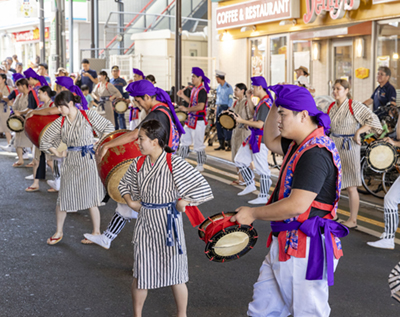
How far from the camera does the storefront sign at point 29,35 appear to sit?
129ft

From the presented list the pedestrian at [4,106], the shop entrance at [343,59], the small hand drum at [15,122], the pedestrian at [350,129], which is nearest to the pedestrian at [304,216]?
the pedestrian at [350,129]

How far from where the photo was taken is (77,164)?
6.14 m

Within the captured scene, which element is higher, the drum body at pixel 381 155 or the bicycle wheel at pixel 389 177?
the drum body at pixel 381 155

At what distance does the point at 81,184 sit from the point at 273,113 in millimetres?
3258

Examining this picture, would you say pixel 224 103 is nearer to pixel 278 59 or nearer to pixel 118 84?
pixel 278 59

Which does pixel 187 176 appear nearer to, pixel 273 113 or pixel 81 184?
pixel 273 113

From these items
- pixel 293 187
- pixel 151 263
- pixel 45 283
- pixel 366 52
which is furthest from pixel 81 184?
pixel 366 52

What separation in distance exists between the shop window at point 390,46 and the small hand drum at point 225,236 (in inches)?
395

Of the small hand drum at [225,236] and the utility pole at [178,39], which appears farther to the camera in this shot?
the utility pole at [178,39]

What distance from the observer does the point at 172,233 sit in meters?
3.84

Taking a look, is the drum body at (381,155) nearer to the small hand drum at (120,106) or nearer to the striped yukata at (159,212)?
the striped yukata at (159,212)

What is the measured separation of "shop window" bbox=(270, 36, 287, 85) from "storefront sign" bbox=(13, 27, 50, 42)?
2675 centimetres

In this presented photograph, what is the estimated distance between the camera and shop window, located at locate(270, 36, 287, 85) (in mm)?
15547

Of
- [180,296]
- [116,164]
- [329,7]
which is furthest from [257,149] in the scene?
[329,7]
